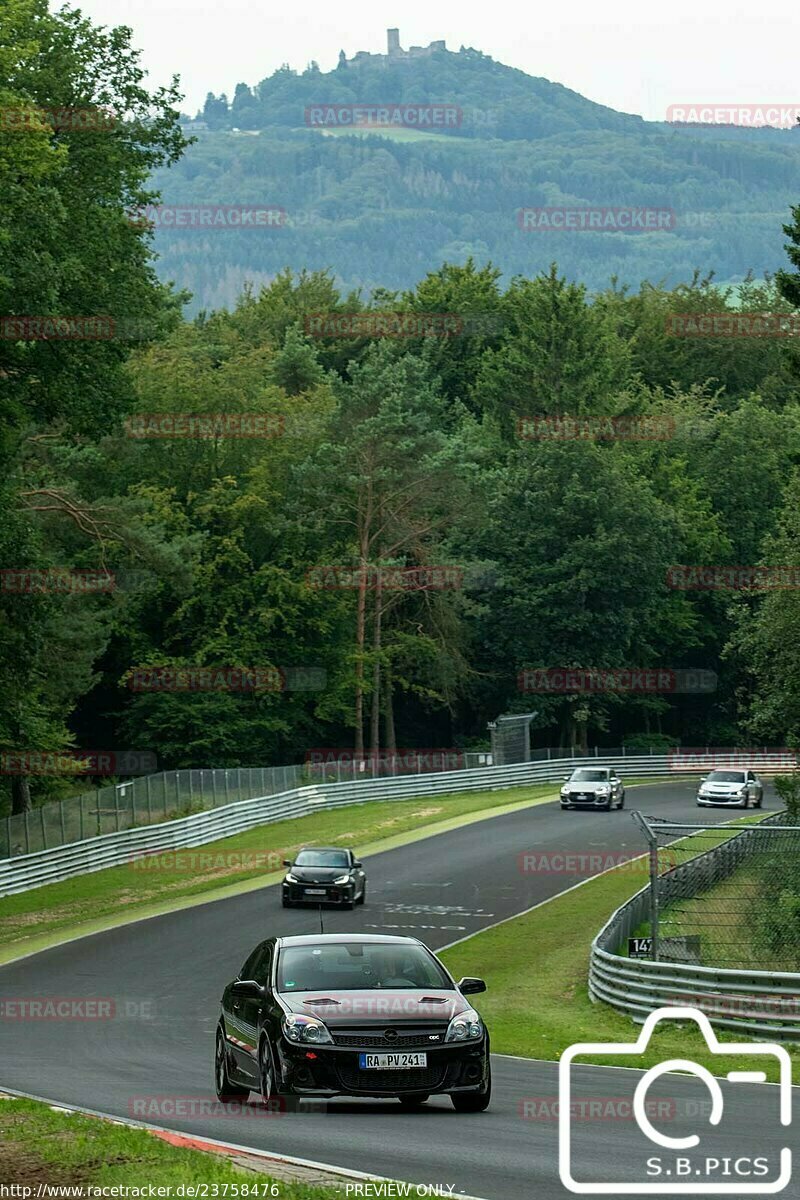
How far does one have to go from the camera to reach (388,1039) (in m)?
12.8

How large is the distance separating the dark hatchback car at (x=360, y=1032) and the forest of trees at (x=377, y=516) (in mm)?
22868

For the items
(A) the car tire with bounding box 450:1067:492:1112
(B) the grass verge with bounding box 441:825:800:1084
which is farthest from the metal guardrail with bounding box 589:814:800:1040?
(A) the car tire with bounding box 450:1067:492:1112

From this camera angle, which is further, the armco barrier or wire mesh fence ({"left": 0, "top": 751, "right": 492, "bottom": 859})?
the armco barrier

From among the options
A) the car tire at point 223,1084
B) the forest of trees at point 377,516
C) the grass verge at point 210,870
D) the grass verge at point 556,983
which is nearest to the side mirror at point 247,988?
the car tire at point 223,1084

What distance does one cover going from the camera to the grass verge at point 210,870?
124ft

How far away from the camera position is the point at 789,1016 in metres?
19.4

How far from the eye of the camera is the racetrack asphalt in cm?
1123

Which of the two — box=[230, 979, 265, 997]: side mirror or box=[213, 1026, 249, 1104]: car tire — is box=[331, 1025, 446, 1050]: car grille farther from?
box=[213, 1026, 249, 1104]: car tire

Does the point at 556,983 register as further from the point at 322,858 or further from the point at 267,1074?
the point at 267,1074

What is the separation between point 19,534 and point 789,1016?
1963cm

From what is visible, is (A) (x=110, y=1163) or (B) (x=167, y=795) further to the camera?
(B) (x=167, y=795)

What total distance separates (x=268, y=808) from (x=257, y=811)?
3.12ft

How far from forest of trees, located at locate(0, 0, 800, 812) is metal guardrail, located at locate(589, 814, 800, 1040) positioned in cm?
1632

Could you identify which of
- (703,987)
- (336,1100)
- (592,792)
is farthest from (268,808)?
(336,1100)
